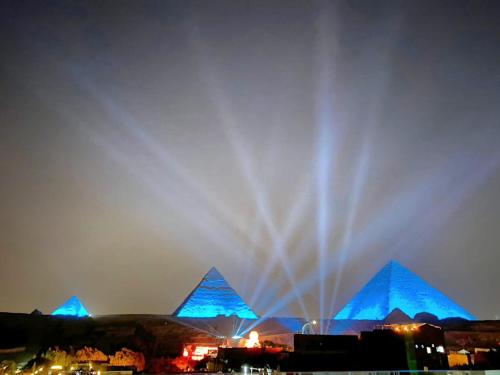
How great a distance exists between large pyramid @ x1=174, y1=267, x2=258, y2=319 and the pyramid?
16.5m

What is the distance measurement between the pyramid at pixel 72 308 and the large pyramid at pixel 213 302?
1646 cm

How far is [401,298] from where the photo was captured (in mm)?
51312

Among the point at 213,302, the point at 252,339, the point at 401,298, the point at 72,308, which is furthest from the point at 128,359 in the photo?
the point at 401,298

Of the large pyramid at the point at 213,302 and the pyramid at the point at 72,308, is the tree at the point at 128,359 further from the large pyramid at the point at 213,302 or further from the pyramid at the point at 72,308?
the pyramid at the point at 72,308

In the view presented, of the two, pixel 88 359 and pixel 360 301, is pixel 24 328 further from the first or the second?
pixel 360 301

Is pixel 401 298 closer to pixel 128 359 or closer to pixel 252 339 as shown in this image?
pixel 252 339

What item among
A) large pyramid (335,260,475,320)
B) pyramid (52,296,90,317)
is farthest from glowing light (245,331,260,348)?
pyramid (52,296,90,317)

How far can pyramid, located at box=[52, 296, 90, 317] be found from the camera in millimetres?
60500

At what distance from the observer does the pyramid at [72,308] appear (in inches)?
2382

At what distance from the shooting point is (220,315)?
178 feet

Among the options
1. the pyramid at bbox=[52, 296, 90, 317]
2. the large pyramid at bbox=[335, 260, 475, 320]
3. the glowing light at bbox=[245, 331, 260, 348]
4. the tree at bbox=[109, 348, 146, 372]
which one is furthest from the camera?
the pyramid at bbox=[52, 296, 90, 317]

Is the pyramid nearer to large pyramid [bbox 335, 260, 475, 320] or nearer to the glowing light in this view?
the glowing light

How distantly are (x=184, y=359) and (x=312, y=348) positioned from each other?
17.8m

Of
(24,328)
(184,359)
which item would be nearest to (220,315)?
(184,359)
